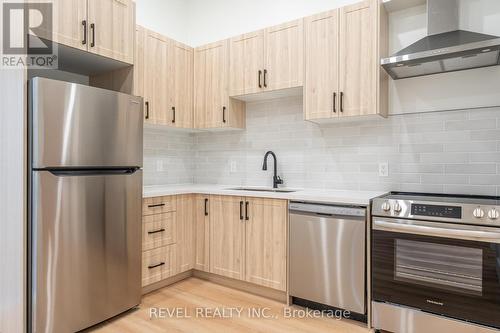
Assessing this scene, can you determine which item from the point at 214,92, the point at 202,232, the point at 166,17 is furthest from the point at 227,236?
the point at 166,17

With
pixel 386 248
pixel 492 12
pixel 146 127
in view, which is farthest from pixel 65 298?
pixel 492 12

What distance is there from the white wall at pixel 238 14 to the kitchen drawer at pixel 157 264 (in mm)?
2440

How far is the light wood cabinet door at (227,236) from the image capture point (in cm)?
284

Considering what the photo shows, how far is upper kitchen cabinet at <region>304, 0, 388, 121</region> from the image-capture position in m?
2.46

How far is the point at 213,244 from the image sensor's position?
3.02 meters

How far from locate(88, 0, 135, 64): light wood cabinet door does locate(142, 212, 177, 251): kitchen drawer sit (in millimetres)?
1344

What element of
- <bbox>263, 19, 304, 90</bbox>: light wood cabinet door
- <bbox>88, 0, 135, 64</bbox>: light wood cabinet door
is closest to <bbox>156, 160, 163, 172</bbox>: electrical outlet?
<bbox>88, 0, 135, 64</bbox>: light wood cabinet door

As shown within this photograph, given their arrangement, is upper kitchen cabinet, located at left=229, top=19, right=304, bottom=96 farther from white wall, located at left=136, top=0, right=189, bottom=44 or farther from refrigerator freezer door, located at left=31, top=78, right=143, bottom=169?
refrigerator freezer door, located at left=31, top=78, right=143, bottom=169

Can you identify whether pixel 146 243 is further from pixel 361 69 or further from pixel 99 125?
pixel 361 69

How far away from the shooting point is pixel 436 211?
1.96 metres

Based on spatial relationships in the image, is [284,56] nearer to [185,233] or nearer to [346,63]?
[346,63]

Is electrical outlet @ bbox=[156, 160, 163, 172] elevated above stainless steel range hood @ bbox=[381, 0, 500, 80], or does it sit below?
below

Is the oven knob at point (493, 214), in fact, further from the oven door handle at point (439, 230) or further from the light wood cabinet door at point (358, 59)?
the light wood cabinet door at point (358, 59)

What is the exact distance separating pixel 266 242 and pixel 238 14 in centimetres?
251
